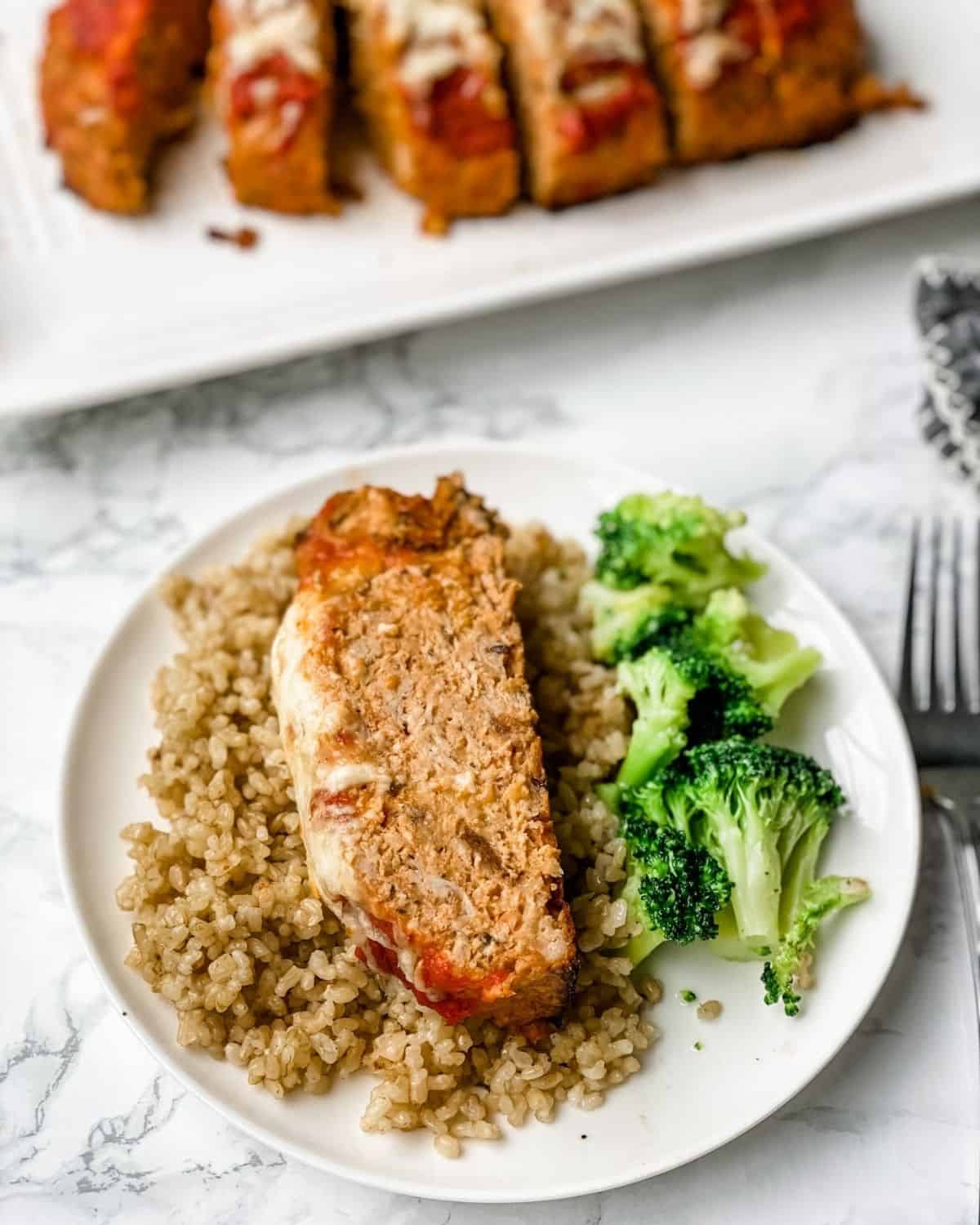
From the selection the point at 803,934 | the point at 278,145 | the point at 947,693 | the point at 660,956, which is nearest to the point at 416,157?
the point at 278,145

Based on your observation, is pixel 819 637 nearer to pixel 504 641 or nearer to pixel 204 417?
pixel 504 641

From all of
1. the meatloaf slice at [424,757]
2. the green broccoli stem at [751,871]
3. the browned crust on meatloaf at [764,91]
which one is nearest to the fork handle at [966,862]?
the green broccoli stem at [751,871]

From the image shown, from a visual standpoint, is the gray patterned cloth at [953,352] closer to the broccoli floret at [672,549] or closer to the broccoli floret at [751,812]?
the broccoli floret at [672,549]

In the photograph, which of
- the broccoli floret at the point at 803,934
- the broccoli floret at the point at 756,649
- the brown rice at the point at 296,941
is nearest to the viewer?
the brown rice at the point at 296,941

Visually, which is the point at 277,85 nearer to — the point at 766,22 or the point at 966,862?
the point at 766,22

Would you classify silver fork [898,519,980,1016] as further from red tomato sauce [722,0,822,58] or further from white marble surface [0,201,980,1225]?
red tomato sauce [722,0,822,58]

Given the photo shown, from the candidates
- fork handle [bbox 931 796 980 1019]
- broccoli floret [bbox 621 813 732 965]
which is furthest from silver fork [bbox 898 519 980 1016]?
broccoli floret [bbox 621 813 732 965]
